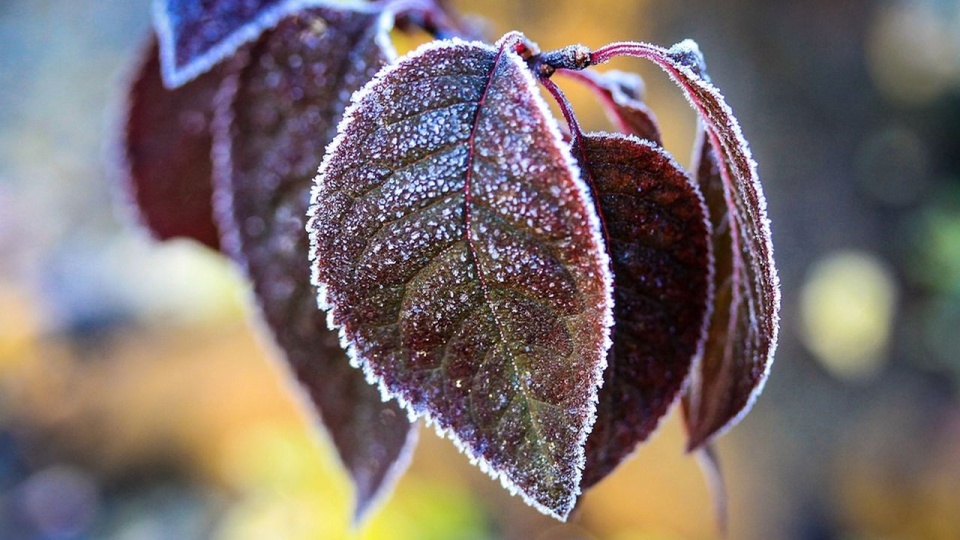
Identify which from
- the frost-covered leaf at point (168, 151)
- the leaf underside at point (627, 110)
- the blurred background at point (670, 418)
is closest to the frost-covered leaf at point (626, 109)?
the leaf underside at point (627, 110)

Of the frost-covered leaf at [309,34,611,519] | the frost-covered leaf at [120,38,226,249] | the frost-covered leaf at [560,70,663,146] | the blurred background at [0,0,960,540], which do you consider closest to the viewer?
the frost-covered leaf at [309,34,611,519]

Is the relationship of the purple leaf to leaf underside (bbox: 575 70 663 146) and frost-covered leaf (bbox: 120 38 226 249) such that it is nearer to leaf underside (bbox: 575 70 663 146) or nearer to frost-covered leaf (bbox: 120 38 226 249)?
leaf underside (bbox: 575 70 663 146)

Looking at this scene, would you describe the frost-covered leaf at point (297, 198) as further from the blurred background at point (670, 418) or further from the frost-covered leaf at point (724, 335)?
the blurred background at point (670, 418)

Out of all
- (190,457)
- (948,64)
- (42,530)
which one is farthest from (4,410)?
(948,64)

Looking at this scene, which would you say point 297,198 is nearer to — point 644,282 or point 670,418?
point 644,282

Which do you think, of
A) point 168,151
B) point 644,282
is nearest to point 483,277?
point 644,282

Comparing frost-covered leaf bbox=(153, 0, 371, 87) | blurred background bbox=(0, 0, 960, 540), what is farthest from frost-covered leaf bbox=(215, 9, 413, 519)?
blurred background bbox=(0, 0, 960, 540)

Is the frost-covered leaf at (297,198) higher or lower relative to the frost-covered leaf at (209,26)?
lower
